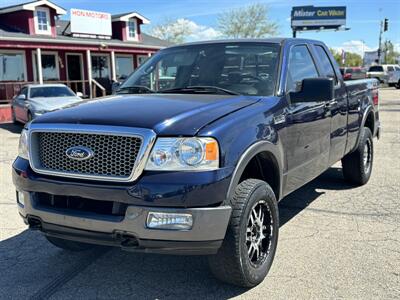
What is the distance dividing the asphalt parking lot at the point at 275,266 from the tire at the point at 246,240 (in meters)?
0.15

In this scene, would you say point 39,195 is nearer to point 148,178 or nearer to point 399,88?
point 148,178

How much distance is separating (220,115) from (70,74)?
2308 cm

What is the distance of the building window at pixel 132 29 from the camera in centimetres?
2752

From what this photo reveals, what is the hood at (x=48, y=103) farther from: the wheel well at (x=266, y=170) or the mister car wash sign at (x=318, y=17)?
the mister car wash sign at (x=318, y=17)

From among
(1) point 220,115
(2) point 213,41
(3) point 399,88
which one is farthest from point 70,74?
(3) point 399,88

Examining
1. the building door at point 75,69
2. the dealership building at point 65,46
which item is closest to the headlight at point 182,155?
the dealership building at point 65,46

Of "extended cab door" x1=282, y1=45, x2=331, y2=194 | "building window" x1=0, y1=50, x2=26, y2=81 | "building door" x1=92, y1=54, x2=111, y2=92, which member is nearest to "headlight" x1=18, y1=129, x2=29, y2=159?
"extended cab door" x1=282, y1=45, x2=331, y2=194

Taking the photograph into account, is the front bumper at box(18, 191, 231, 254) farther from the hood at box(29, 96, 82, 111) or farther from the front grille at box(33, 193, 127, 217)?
the hood at box(29, 96, 82, 111)

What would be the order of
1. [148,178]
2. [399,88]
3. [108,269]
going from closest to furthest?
[148,178] → [108,269] → [399,88]

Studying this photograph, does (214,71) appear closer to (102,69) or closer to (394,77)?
(102,69)

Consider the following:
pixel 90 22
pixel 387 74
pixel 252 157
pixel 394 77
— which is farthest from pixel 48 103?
pixel 387 74

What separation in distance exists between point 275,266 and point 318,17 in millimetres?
58955

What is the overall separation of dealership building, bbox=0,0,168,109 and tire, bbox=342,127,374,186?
17.3 meters

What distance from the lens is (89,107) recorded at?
3.59 meters
